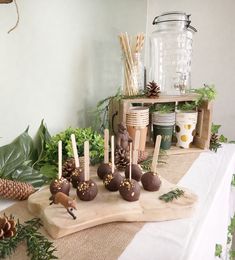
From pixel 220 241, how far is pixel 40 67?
0.73m

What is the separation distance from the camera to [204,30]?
1318 millimetres

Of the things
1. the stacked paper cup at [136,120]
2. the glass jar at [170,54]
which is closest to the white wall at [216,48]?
the glass jar at [170,54]

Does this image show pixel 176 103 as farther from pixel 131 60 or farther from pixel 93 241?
pixel 93 241

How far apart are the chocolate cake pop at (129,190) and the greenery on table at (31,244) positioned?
0.17 m

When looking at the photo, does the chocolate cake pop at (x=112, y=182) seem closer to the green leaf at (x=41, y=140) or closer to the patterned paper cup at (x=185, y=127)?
the green leaf at (x=41, y=140)

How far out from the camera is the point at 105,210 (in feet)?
1.70

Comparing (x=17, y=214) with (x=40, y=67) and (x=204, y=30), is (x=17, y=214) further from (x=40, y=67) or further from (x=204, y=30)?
(x=204, y=30)

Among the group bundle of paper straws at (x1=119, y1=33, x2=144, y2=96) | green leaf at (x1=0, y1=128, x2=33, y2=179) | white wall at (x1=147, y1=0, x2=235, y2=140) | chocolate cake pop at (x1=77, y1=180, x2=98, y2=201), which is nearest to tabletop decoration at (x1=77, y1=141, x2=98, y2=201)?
chocolate cake pop at (x1=77, y1=180, x2=98, y2=201)

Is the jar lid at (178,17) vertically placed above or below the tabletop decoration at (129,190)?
above

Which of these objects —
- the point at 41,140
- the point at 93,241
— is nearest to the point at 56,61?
the point at 41,140

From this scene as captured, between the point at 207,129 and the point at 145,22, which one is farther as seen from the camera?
the point at 145,22

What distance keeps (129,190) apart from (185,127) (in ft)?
1.64

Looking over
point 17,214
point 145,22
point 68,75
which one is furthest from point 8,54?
point 145,22

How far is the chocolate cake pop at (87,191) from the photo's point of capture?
542mm
